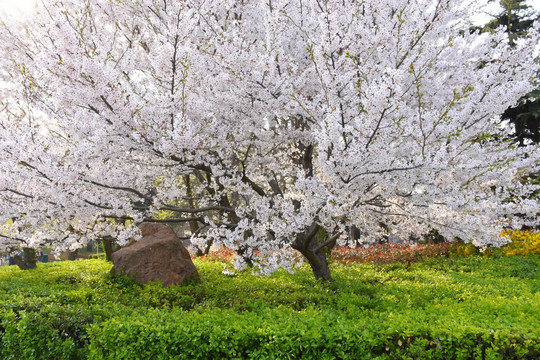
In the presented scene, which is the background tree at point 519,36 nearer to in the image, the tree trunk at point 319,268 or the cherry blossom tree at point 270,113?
Result: the cherry blossom tree at point 270,113

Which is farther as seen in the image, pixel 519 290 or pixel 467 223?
pixel 519 290

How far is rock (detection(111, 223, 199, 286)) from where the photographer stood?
309 inches

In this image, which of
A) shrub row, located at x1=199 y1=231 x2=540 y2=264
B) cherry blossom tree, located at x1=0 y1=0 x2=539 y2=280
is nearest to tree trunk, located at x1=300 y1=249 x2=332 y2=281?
cherry blossom tree, located at x1=0 y1=0 x2=539 y2=280

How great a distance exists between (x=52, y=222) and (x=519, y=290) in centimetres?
809

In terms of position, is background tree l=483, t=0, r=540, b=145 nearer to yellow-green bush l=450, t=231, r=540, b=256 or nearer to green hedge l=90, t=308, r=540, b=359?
yellow-green bush l=450, t=231, r=540, b=256

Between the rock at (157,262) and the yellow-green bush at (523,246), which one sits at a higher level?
the rock at (157,262)

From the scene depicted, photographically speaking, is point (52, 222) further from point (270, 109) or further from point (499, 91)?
point (499, 91)

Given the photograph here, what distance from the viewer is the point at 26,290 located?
673 cm

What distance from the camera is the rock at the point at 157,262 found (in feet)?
25.8

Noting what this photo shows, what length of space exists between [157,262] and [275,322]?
4.43 meters

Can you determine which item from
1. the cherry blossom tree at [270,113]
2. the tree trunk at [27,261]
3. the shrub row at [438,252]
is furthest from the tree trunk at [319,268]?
the tree trunk at [27,261]

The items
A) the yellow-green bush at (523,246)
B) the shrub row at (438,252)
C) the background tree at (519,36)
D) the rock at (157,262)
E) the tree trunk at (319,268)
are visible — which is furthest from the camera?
the background tree at (519,36)

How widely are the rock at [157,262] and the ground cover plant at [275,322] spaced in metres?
0.43

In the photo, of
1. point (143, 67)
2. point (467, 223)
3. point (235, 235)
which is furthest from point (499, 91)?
point (143, 67)
